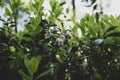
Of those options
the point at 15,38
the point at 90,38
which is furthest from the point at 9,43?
the point at 90,38

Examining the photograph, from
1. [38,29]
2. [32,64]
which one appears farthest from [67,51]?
[32,64]

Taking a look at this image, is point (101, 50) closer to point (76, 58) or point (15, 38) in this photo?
point (76, 58)

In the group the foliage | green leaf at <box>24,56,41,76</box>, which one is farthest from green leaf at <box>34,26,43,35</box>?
green leaf at <box>24,56,41,76</box>

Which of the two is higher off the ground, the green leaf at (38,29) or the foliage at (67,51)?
the green leaf at (38,29)

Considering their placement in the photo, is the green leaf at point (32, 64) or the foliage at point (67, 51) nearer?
the green leaf at point (32, 64)

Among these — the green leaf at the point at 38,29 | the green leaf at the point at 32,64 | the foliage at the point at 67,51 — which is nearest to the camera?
the green leaf at the point at 32,64

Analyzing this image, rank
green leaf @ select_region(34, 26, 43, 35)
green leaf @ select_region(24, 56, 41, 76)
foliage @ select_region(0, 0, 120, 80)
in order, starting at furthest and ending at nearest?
1. green leaf @ select_region(34, 26, 43, 35)
2. foliage @ select_region(0, 0, 120, 80)
3. green leaf @ select_region(24, 56, 41, 76)

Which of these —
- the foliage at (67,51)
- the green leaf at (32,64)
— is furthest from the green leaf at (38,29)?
the green leaf at (32,64)

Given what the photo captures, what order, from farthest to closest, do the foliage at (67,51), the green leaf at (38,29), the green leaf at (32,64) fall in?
the green leaf at (38,29), the foliage at (67,51), the green leaf at (32,64)

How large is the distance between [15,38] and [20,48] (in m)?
0.19

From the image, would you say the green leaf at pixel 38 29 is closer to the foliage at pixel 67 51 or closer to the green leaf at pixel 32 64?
the foliage at pixel 67 51

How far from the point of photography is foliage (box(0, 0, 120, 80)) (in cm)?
168

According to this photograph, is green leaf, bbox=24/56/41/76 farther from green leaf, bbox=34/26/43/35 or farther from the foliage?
green leaf, bbox=34/26/43/35

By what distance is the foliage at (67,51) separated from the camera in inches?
66.2
